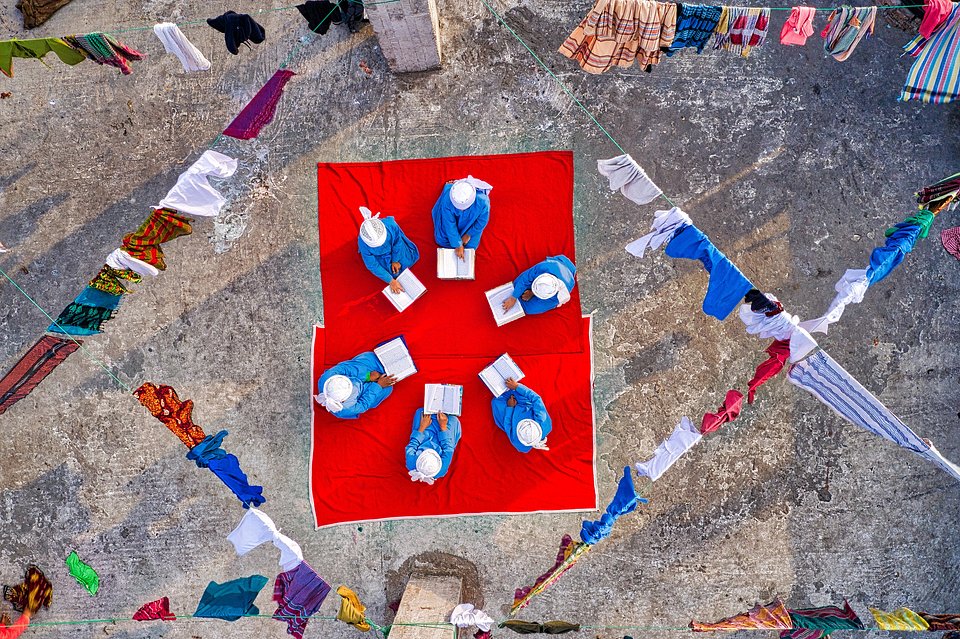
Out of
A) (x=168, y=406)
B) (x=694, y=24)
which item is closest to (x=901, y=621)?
(x=694, y=24)

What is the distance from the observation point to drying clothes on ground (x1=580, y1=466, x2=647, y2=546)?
202 inches

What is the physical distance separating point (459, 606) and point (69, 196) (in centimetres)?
606

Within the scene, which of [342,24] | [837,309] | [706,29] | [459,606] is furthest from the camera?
[342,24]

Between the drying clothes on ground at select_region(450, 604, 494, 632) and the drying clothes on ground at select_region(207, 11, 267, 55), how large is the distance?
223 inches

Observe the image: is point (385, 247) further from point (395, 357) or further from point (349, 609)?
point (349, 609)

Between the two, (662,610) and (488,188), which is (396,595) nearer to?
(662,610)

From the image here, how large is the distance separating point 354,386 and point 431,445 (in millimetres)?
989

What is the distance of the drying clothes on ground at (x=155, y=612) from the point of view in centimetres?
601

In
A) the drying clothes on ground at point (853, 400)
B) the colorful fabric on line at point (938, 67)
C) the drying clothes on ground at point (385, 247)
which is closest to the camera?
the drying clothes on ground at point (853, 400)

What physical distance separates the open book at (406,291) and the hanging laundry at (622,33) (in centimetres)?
262

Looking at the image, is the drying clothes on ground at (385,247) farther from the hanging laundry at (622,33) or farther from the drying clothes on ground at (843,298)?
the drying clothes on ground at (843,298)

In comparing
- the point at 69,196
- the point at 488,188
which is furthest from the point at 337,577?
the point at 69,196

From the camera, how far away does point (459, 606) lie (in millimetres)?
5926

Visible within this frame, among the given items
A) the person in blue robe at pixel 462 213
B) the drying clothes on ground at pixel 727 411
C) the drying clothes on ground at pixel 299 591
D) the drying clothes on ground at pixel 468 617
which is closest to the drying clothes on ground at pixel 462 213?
the person in blue robe at pixel 462 213
